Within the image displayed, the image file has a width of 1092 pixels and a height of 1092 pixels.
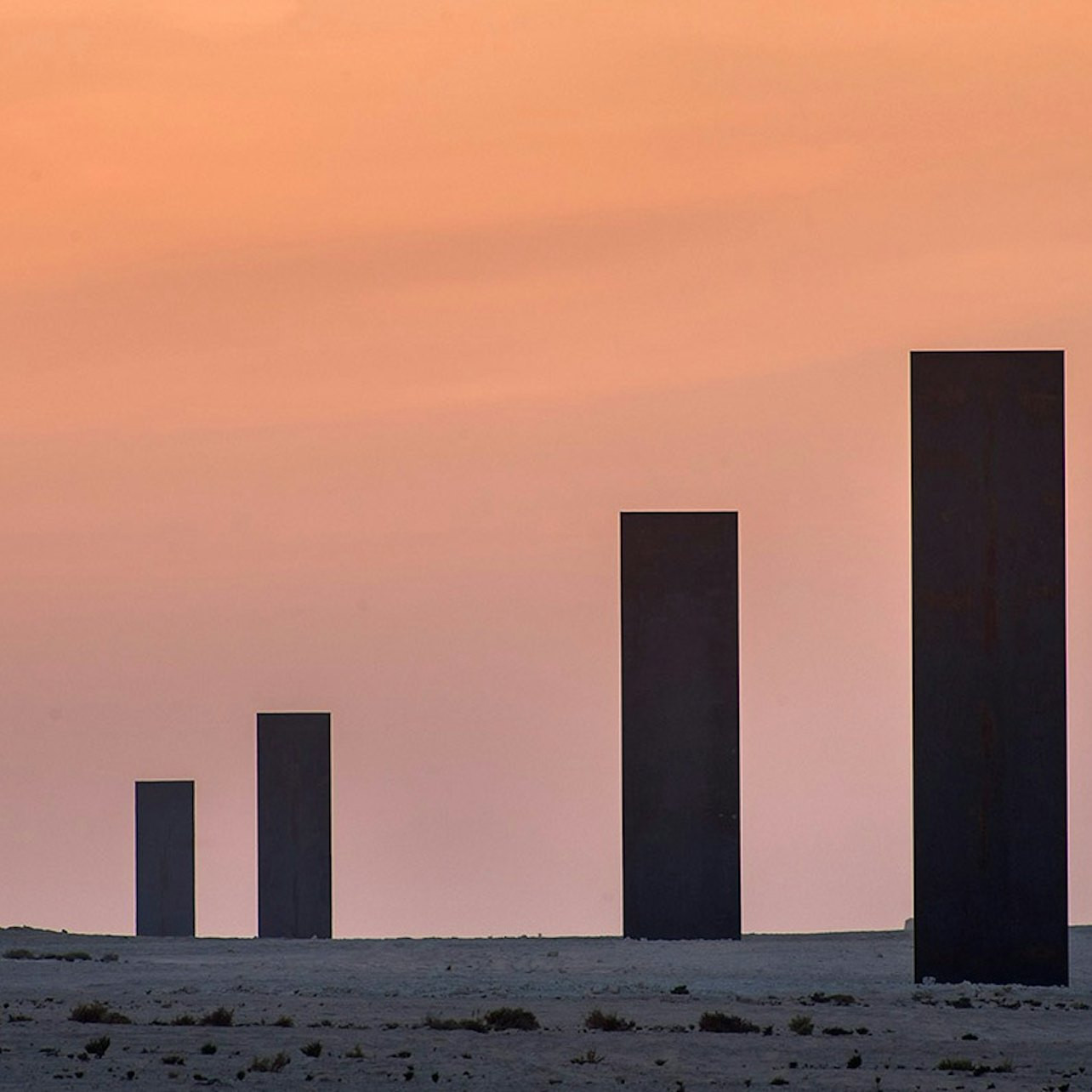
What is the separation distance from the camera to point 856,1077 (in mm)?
18453

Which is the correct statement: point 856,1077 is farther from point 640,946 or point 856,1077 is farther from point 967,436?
point 640,946

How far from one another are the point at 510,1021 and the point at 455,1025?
574mm

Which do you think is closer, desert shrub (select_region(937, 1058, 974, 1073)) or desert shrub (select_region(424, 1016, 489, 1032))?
desert shrub (select_region(937, 1058, 974, 1073))

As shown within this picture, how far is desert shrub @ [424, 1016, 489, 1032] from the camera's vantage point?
21.1 meters

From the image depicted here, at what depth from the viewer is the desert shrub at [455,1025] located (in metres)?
21.1

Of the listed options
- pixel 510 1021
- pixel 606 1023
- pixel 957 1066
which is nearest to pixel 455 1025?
pixel 510 1021

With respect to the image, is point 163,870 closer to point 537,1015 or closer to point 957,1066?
point 537,1015

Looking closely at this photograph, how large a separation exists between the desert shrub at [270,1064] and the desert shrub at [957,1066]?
479cm

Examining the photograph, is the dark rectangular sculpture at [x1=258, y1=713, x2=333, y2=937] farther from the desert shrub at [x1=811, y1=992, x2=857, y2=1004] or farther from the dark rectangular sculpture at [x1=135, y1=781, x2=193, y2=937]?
the desert shrub at [x1=811, y1=992, x2=857, y2=1004]

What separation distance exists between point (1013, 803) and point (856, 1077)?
765cm

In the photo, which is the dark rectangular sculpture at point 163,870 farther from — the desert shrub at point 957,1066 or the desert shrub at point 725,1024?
the desert shrub at point 957,1066

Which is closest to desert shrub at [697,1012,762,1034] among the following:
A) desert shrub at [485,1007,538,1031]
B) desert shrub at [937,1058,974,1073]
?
desert shrub at [485,1007,538,1031]

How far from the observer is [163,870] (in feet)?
163

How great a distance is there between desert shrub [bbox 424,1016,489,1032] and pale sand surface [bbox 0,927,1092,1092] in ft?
0.65
